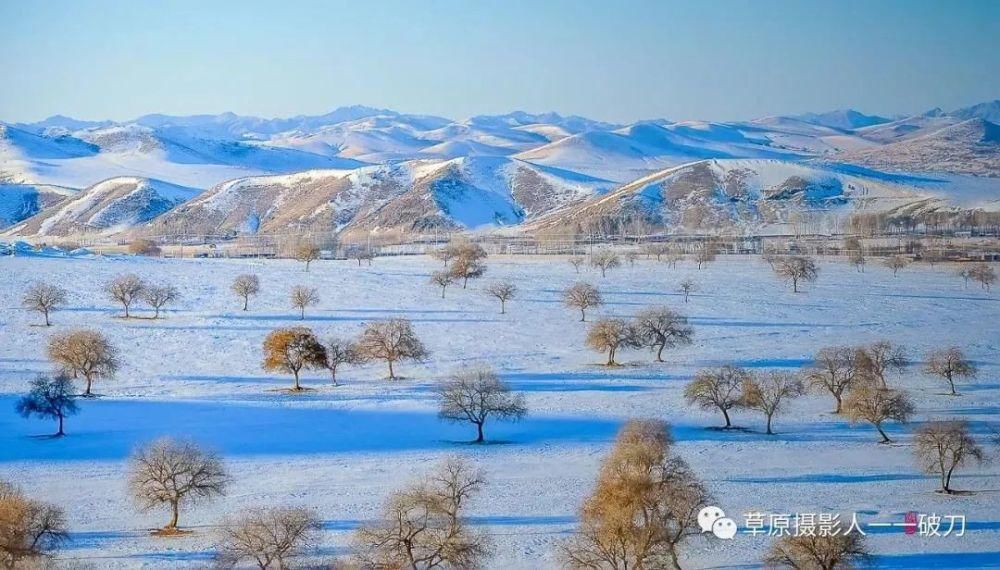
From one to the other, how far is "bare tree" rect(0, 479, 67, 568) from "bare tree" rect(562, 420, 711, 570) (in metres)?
12.1

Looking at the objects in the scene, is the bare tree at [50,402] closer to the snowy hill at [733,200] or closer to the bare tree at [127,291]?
the bare tree at [127,291]

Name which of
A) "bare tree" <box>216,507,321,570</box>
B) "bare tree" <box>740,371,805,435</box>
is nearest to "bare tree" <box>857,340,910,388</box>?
"bare tree" <box>740,371,805,435</box>

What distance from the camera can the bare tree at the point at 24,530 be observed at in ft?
68.9

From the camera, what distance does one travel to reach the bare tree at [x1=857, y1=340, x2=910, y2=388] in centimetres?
4734

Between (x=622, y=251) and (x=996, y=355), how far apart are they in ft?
223

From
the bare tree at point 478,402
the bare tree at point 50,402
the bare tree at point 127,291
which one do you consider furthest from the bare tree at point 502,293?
the bare tree at point 50,402

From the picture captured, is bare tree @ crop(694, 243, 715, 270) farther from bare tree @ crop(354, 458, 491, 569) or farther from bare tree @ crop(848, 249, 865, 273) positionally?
bare tree @ crop(354, 458, 491, 569)

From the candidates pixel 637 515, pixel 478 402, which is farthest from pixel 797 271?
pixel 637 515

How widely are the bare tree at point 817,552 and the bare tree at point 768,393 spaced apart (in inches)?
805

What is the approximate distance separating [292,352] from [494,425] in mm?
13118

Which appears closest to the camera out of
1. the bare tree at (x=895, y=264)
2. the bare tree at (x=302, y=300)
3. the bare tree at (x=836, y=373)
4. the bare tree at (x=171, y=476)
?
the bare tree at (x=171, y=476)

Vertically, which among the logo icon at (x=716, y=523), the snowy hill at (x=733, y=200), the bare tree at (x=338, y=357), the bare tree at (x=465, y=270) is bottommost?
the logo icon at (x=716, y=523)

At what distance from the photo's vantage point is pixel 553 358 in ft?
186

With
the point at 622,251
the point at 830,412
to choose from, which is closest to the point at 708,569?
the point at 830,412
